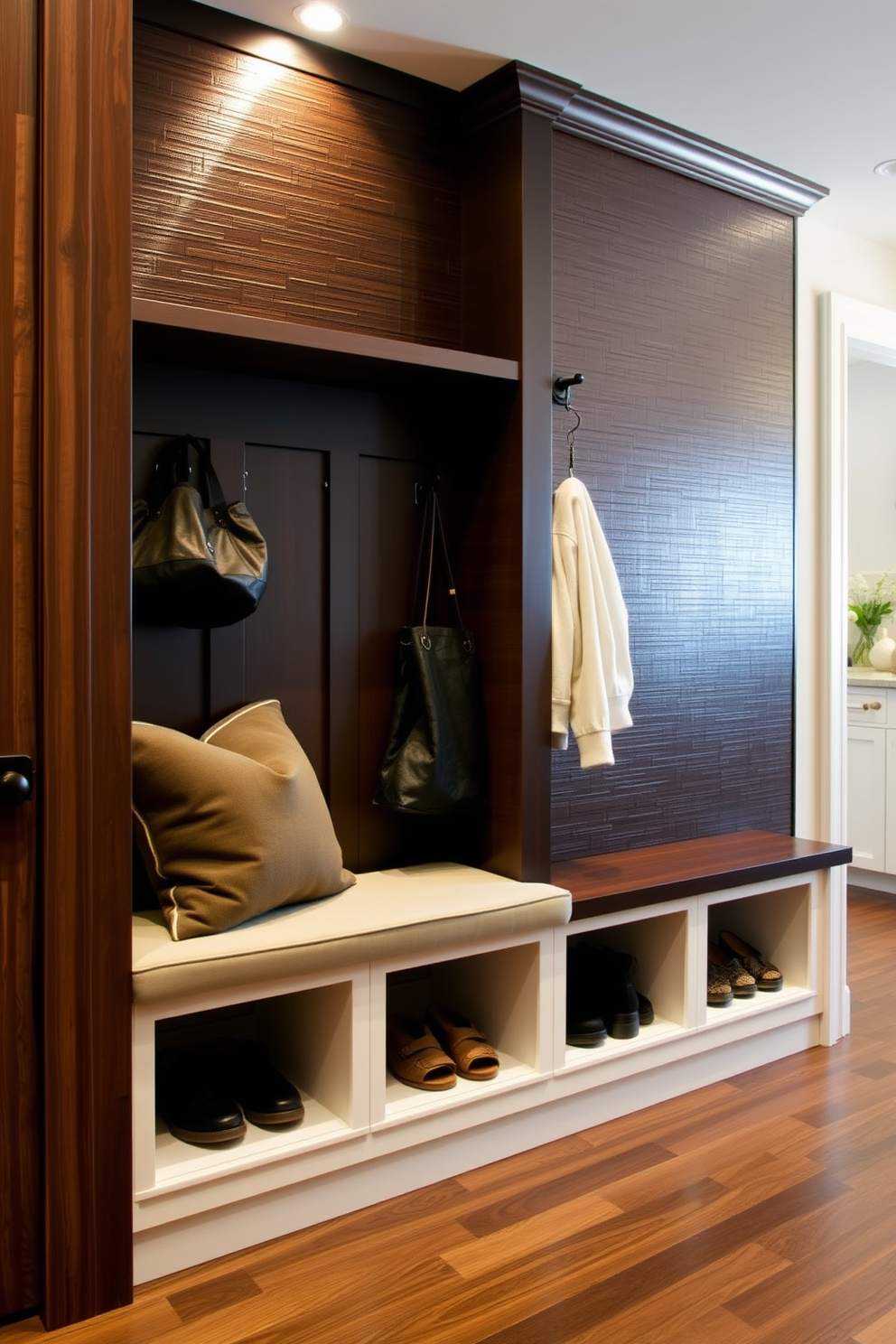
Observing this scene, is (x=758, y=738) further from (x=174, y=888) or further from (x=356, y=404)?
(x=174, y=888)

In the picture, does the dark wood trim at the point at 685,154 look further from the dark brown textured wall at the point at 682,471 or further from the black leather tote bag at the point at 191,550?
the black leather tote bag at the point at 191,550

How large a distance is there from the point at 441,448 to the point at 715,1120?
5.70 feet

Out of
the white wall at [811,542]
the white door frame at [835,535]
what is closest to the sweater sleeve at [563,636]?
the white wall at [811,542]

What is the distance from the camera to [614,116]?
2.81 m

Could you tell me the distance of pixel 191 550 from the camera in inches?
83.7

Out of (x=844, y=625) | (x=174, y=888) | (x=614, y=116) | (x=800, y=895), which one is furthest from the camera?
(x=844, y=625)

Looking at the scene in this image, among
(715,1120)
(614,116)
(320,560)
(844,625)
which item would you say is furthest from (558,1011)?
(614,116)

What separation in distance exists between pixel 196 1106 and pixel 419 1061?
0.48 m

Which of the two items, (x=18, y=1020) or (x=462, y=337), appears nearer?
(x=18, y=1020)

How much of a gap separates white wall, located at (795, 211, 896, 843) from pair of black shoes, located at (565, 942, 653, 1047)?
1.09 meters

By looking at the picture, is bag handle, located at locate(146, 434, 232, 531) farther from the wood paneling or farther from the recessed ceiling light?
the recessed ceiling light

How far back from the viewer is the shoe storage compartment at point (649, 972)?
2465mm

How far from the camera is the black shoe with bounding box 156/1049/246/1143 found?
1.98 metres

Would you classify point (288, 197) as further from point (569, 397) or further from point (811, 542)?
point (811, 542)
